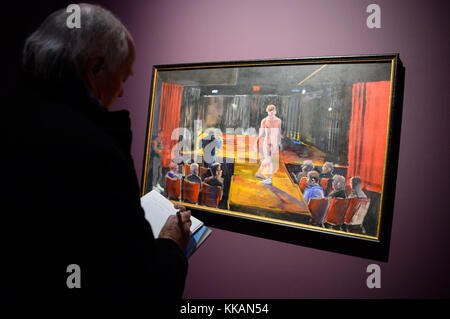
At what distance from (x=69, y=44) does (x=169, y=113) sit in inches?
27.6

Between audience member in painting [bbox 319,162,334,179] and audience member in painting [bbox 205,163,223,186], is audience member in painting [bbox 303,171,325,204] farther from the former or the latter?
audience member in painting [bbox 205,163,223,186]

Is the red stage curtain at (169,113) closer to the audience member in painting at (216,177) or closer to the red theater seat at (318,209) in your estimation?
the audience member in painting at (216,177)

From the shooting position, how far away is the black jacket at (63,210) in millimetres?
502

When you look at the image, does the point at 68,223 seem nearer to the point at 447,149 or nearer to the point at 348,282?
the point at 348,282

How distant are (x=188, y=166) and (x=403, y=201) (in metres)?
0.95

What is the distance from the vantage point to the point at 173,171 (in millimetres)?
1295

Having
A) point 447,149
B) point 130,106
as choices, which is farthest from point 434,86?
point 130,106

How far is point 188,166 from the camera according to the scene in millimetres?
1261

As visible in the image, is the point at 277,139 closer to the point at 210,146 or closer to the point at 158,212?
the point at 210,146

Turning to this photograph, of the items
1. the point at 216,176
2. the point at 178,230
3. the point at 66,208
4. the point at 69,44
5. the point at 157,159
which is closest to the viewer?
the point at 66,208

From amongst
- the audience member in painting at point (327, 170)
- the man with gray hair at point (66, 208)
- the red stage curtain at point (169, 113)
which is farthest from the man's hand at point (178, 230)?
the audience member in painting at point (327, 170)

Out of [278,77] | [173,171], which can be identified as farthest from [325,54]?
[173,171]

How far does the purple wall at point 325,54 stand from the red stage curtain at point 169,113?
0.16m

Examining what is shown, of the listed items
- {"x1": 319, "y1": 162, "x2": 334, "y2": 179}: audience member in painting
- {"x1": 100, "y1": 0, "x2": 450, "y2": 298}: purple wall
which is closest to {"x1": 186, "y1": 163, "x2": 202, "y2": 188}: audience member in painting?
{"x1": 100, "y1": 0, "x2": 450, "y2": 298}: purple wall
